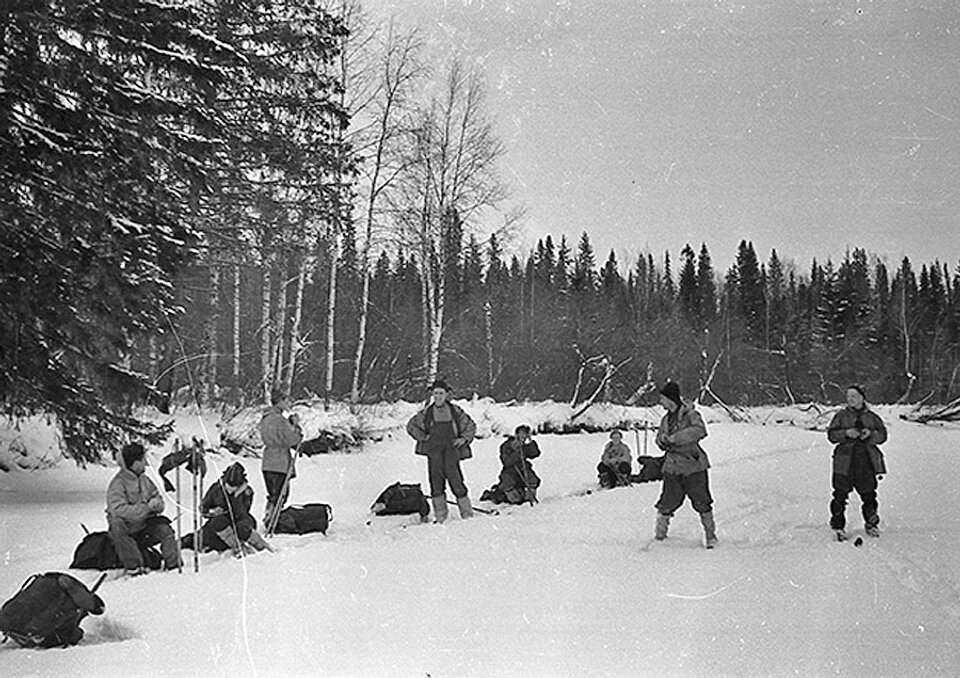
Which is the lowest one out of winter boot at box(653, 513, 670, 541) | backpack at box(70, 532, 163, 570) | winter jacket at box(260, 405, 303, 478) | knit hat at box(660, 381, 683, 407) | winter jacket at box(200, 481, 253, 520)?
backpack at box(70, 532, 163, 570)

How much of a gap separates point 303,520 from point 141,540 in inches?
92.7

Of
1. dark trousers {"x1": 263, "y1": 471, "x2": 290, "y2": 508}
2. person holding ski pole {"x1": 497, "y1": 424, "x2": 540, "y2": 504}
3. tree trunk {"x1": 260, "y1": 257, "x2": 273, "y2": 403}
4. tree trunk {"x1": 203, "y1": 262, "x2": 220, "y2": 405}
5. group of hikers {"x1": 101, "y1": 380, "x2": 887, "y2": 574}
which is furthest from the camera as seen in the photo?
tree trunk {"x1": 260, "y1": 257, "x2": 273, "y2": 403}

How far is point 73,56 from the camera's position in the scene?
9.80m

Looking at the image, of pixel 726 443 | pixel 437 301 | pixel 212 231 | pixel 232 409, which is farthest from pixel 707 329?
pixel 212 231

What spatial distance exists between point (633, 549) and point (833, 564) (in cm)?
164

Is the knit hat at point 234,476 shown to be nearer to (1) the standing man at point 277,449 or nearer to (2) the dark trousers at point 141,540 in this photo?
(2) the dark trousers at point 141,540

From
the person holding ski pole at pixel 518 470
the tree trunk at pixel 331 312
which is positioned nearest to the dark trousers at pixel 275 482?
the person holding ski pole at pixel 518 470

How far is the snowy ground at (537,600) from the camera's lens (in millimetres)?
4602

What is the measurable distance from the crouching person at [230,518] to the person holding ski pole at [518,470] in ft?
16.9

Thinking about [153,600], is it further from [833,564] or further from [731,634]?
[833,564]

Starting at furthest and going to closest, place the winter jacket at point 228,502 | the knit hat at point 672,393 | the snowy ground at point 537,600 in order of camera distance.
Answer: the knit hat at point 672,393
the winter jacket at point 228,502
the snowy ground at point 537,600

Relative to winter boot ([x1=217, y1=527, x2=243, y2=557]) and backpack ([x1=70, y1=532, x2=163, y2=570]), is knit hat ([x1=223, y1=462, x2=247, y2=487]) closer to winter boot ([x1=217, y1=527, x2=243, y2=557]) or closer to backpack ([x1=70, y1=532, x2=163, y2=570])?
winter boot ([x1=217, y1=527, x2=243, y2=557])

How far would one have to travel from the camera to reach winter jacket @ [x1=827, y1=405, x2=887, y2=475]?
8836 millimetres

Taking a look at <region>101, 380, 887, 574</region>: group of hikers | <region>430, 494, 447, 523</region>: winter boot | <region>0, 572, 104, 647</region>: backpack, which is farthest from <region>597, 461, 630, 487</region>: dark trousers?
<region>0, 572, 104, 647</region>: backpack
